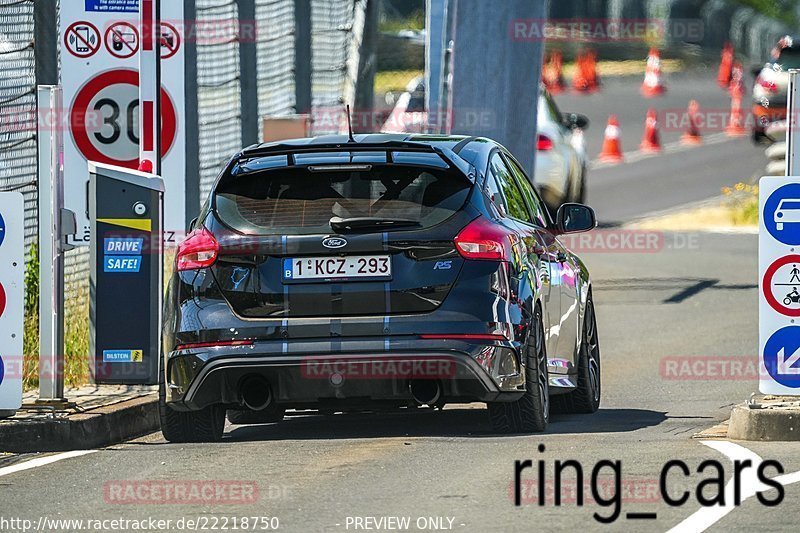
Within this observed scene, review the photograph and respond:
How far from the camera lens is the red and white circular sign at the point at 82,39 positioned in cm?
1309

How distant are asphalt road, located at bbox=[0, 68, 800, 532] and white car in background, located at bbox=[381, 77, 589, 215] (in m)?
8.88

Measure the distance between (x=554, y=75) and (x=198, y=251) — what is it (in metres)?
33.3

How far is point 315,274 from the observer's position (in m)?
9.91

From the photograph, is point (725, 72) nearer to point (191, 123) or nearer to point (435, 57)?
point (435, 57)

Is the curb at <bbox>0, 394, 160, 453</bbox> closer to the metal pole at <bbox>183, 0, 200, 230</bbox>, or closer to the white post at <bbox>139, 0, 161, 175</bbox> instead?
the white post at <bbox>139, 0, 161, 175</bbox>

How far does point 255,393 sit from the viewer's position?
10.1 m

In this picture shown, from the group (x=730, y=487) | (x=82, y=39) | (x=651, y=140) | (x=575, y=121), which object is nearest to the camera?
(x=730, y=487)

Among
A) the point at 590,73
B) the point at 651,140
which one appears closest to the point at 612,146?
the point at 651,140

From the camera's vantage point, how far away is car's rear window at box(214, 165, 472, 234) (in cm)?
1004

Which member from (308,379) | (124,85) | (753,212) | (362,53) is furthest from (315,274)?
(753,212)

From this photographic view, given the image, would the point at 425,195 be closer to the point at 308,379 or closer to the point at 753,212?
the point at 308,379

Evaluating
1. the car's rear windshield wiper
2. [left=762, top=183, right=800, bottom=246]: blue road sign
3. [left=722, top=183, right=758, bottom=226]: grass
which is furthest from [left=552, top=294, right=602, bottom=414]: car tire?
[left=722, top=183, right=758, bottom=226]: grass

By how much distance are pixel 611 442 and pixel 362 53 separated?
43.9ft

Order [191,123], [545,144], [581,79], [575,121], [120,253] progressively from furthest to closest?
[581,79]
[575,121]
[545,144]
[191,123]
[120,253]
